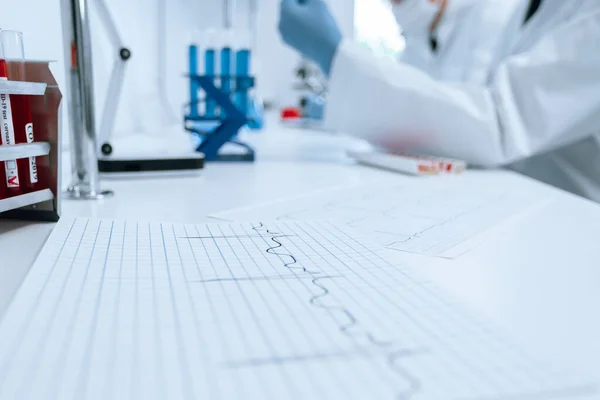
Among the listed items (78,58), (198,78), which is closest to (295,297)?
(78,58)

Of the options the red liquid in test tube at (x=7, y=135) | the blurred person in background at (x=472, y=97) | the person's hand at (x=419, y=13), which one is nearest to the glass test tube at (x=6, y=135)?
the red liquid in test tube at (x=7, y=135)

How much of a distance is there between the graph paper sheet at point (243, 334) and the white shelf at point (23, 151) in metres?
0.09

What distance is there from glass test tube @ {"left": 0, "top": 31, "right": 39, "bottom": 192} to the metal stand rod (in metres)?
0.10

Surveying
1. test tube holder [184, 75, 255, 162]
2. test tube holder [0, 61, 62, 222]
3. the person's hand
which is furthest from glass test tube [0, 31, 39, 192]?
the person's hand

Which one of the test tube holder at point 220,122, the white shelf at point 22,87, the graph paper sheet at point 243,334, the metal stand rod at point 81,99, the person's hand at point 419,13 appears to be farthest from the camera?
the person's hand at point 419,13

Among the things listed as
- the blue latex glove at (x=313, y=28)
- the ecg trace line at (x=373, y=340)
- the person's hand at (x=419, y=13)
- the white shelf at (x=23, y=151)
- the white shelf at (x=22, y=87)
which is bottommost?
the ecg trace line at (x=373, y=340)

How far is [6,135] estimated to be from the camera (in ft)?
1.26

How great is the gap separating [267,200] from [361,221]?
0.13 metres

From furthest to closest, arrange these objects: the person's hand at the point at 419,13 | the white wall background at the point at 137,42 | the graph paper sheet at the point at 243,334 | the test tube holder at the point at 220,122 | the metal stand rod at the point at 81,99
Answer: the person's hand at the point at 419,13 → the test tube holder at the point at 220,122 → the white wall background at the point at 137,42 → the metal stand rod at the point at 81,99 → the graph paper sheet at the point at 243,334

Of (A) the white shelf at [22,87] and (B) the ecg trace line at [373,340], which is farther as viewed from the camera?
(A) the white shelf at [22,87]

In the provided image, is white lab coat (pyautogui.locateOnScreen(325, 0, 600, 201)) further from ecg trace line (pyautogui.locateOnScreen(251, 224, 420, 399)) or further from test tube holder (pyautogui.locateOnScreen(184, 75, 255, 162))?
ecg trace line (pyautogui.locateOnScreen(251, 224, 420, 399))

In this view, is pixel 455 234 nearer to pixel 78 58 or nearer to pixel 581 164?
pixel 78 58

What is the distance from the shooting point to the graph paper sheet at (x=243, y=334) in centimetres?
18

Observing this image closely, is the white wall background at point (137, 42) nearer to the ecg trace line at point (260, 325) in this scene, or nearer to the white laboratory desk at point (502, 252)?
the white laboratory desk at point (502, 252)
